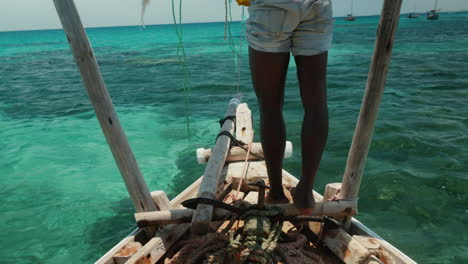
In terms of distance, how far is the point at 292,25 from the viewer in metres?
1.82

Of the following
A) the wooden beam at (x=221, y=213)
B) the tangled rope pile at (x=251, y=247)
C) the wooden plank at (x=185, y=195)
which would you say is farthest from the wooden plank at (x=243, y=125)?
the tangled rope pile at (x=251, y=247)

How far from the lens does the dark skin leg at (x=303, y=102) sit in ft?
6.36

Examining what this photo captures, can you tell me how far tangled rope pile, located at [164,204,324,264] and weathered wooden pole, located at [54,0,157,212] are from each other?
21.3 inches

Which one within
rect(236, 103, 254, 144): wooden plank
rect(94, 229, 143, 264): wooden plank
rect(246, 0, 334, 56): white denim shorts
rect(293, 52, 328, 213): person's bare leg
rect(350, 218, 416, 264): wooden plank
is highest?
rect(246, 0, 334, 56): white denim shorts

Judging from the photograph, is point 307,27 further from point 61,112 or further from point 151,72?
point 151,72

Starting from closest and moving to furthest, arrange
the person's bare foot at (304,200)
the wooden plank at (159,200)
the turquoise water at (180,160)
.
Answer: the person's bare foot at (304,200)
the wooden plank at (159,200)
the turquoise water at (180,160)

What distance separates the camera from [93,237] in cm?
488

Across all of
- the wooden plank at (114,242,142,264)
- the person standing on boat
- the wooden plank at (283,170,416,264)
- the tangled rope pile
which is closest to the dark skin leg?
the person standing on boat

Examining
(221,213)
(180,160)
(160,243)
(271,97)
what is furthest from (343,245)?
(180,160)

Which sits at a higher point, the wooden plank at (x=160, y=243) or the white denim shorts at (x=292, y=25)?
the white denim shorts at (x=292, y=25)

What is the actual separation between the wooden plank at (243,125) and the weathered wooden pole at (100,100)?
1.93 m

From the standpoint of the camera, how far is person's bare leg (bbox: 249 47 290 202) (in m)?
1.97

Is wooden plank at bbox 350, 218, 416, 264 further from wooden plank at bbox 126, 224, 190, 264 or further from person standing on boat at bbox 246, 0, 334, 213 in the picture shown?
wooden plank at bbox 126, 224, 190, 264

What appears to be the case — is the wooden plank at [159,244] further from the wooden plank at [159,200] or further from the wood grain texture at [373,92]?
the wood grain texture at [373,92]
